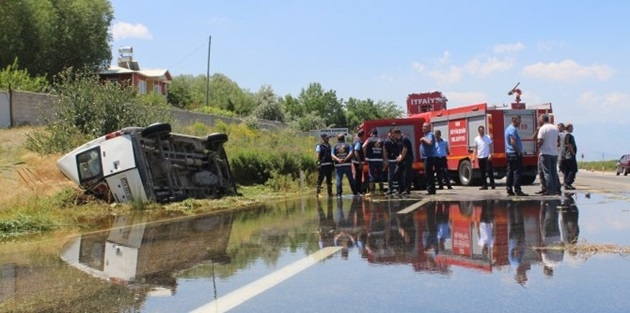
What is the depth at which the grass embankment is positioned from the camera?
36.7ft

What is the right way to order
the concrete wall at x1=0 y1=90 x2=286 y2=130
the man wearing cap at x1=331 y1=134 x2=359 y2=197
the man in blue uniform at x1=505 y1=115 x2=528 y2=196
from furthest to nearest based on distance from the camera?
the concrete wall at x1=0 y1=90 x2=286 y2=130 < the man wearing cap at x1=331 y1=134 x2=359 y2=197 < the man in blue uniform at x1=505 y1=115 x2=528 y2=196

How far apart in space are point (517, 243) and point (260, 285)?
3552mm

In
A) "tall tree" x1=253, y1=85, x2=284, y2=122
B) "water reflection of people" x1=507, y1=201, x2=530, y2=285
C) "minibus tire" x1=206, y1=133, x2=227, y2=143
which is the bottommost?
"water reflection of people" x1=507, y1=201, x2=530, y2=285

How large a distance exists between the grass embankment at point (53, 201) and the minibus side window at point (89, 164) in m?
0.53

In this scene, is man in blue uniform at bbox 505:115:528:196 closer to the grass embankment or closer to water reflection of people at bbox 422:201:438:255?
water reflection of people at bbox 422:201:438:255

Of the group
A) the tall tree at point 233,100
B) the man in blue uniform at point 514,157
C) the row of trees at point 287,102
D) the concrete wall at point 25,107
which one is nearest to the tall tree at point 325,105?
the row of trees at point 287,102

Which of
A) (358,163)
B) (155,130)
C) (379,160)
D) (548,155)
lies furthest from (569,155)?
(155,130)

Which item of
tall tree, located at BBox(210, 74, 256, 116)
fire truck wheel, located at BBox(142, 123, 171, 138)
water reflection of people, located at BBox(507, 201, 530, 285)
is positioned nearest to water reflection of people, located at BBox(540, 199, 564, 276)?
water reflection of people, located at BBox(507, 201, 530, 285)

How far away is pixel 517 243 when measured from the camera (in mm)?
7891

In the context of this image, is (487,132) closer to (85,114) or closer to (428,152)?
(428,152)

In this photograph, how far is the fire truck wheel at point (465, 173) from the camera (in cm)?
2089

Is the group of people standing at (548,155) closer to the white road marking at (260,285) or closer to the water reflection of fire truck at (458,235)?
the water reflection of fire truck at (458,235)

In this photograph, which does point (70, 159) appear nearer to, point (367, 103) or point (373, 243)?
point (373, 243)

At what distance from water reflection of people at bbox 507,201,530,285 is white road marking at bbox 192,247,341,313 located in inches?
83.7
